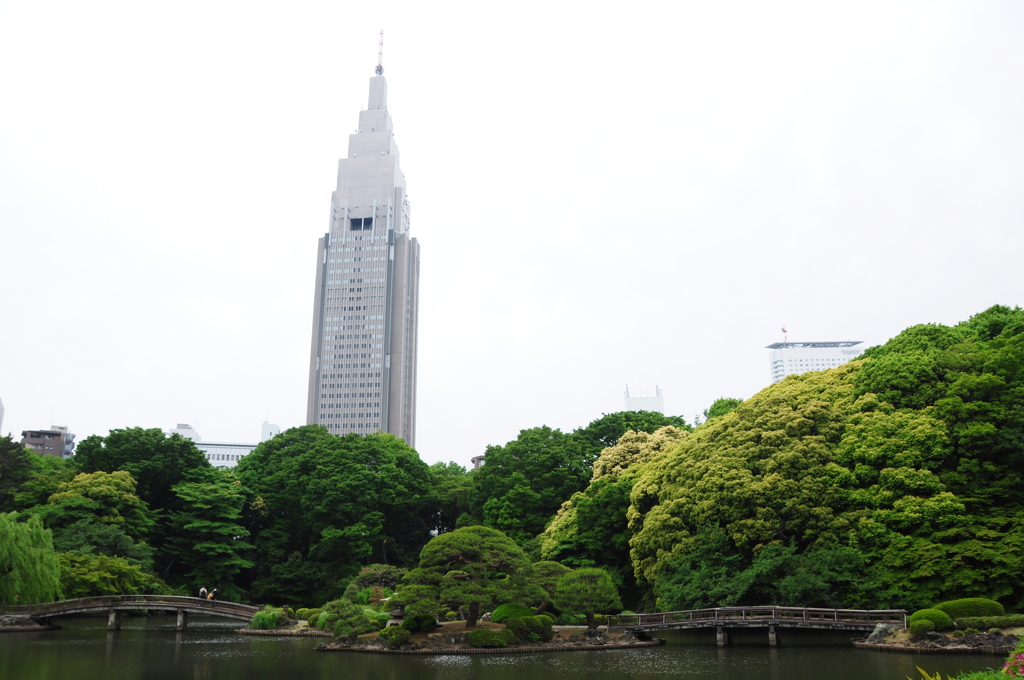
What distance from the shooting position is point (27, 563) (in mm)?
28312

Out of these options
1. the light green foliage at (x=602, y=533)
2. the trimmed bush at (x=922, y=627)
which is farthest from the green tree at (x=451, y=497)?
the trimmed bush at (x=922, y=627)

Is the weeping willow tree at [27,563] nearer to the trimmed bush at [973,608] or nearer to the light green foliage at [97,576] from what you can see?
the light green foliage at [97,576]

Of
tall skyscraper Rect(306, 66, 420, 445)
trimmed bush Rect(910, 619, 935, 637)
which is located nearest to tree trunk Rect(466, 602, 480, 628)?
trimmed bush Rect(910, 619, 935, 637)

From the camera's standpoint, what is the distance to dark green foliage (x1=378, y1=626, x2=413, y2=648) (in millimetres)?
24188

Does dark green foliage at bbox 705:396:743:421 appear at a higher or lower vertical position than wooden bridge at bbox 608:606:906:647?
higher

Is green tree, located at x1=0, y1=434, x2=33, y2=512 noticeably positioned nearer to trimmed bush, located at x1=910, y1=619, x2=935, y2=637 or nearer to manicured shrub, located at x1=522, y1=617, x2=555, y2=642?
manicured shrub, located at x1=522, y1=617, x2=555, y2=642

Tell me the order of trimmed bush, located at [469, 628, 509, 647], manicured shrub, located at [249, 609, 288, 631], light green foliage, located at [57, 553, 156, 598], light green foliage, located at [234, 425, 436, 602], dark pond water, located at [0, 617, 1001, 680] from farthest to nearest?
light green foliage, located at [234, 425, 436, 602]
manicured shrub, located at [249, 609, 288, 631]
light green foliage, located at [57, 553, 156, 598]
trimmed bush, located at [469, 628, 509, 647]
dark pond water, located at [0, 617, 1001, 680]

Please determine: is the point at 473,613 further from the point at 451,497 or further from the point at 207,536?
the point at 451,497

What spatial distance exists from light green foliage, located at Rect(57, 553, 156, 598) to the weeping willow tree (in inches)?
53.9

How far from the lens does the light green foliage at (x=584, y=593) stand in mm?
25469

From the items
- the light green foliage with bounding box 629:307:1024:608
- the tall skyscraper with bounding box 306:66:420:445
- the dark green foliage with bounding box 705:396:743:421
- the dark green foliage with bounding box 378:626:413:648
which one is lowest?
the dark green foliage with bounding box 378:626:413:648

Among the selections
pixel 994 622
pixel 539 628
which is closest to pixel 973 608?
pixel 994 622

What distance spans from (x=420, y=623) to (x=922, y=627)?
1558cm

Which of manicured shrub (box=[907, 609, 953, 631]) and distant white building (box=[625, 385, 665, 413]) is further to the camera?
distant white building (box=[625, 385, 665, 413])
